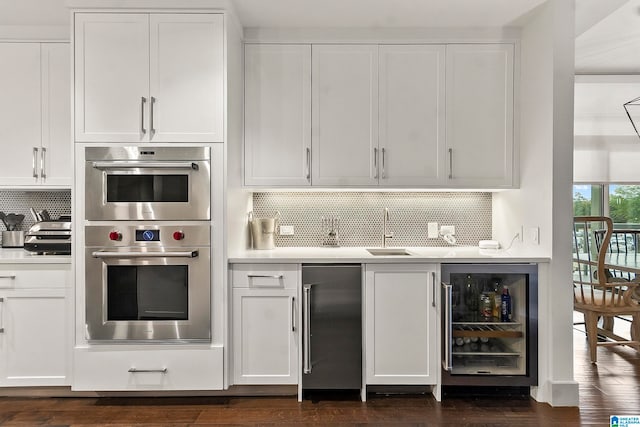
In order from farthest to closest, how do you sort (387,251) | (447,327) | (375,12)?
(387,251) < (375,12) < (447,327)

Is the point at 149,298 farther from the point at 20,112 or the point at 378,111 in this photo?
the point at 378,111

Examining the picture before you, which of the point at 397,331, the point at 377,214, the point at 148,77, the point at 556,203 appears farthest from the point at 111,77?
the point at 556,203

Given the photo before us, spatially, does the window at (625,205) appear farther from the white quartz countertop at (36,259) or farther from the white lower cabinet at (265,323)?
the white quartz countertop at (36,259)

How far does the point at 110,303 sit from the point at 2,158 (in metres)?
1.35

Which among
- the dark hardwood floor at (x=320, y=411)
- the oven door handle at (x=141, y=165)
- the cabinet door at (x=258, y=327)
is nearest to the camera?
the dark hardwood floor at (x=320, y=411)

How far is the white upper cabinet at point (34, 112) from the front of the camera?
2.86 m

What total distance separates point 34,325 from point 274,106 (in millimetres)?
2082

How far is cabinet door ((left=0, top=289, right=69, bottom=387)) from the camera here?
2.58m

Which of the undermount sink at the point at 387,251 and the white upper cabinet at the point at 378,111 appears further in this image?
the undermount sink at the point at 387,251

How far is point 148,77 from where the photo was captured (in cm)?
255

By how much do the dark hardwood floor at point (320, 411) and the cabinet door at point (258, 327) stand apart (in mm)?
240

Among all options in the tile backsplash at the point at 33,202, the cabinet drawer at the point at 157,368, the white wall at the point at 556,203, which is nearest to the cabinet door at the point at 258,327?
the cabinet drawer at the point at 157,368

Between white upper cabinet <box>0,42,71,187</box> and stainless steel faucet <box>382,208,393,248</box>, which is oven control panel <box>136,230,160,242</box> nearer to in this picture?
white upper cabinet <box>0,42,71,187</box>

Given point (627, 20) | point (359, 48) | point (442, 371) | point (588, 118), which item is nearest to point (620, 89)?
point (588, 118)
